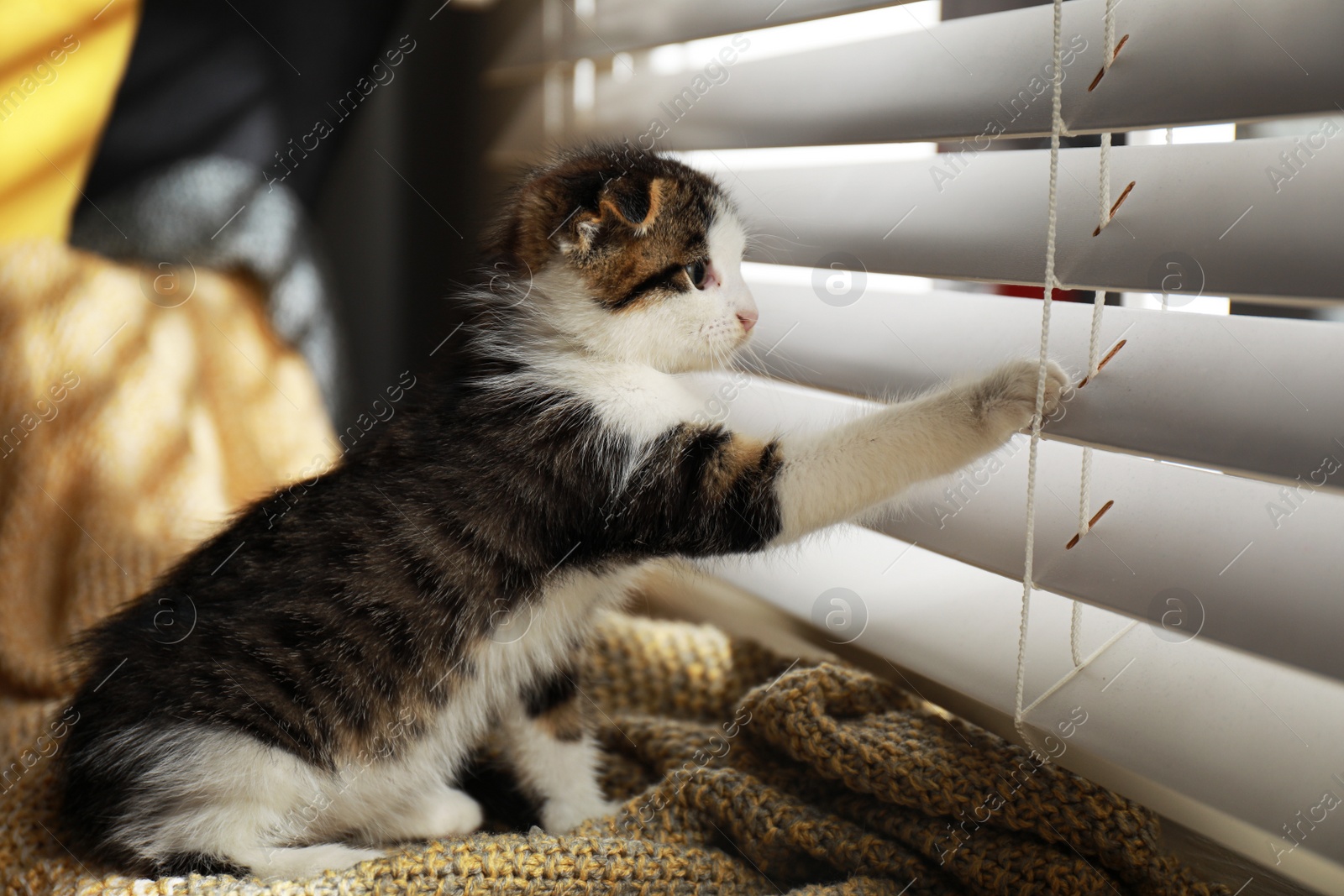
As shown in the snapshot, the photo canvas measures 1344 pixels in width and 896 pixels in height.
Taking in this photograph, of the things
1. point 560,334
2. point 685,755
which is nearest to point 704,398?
point 560,334

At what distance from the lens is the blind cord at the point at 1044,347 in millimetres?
657

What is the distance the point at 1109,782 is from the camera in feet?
2.42

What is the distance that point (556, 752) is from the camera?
98cm

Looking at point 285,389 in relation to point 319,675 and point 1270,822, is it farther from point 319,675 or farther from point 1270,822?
point 1270,822

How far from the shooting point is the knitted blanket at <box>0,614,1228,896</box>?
2.31 feet

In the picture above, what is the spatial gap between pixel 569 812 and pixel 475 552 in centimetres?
29

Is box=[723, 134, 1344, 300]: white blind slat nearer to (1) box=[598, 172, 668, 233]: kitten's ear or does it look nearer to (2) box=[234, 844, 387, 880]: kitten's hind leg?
(1) box=[598, 172, 668, 233]: kitten's ear

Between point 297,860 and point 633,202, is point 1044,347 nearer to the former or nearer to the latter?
point 633,202

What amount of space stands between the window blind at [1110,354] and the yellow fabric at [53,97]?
866mm

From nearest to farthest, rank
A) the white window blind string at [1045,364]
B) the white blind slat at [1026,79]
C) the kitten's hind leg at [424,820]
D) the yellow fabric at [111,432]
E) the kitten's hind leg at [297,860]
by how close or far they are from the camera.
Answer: the white blind slat at [1026,79] < the white window blind string at [1045,364] < the kitten's hind leg at [297,860] < the kitten's hind leg at [424,820] < the yellow fabric at [111,432]

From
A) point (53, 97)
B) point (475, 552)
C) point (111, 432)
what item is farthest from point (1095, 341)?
point (53, 97)

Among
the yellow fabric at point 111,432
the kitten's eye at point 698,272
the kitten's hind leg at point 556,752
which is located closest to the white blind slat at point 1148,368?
the kitten's eye at point 698,272

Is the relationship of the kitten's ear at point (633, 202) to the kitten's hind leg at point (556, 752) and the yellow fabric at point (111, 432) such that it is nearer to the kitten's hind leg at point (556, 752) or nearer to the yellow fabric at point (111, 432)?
the kitten's hind leg at point (556, 752)

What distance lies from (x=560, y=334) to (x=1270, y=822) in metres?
0.70
